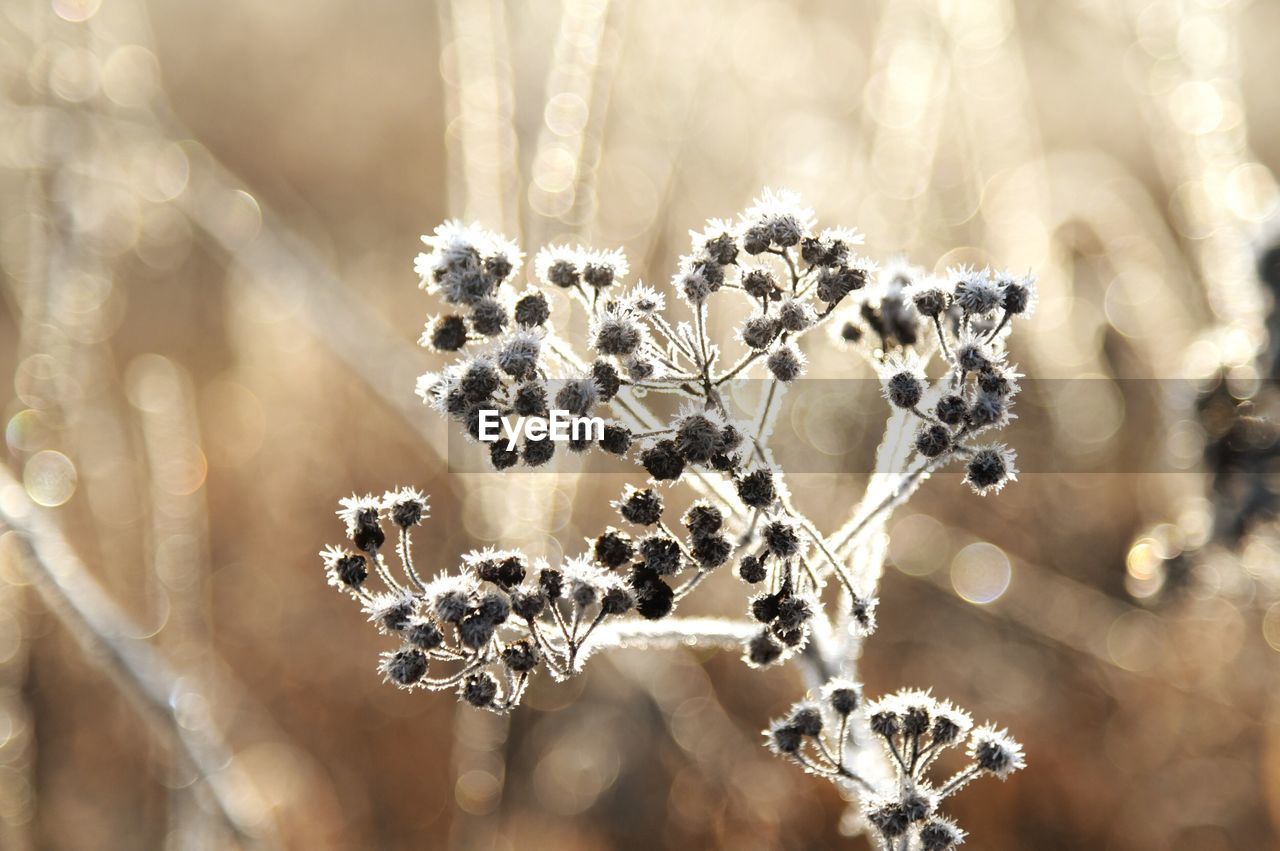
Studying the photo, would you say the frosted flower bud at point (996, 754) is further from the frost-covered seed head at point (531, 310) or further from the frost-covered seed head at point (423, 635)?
the frost-covered seed head at point (531, 310)

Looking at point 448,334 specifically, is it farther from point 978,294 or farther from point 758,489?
point 978,294

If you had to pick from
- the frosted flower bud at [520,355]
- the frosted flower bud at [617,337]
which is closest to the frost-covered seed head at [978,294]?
the frosted flower bud at [617,337]

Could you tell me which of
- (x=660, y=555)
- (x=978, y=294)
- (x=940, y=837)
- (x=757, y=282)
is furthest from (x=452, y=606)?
(x=978, y=294)

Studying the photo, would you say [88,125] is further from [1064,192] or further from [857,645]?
[1064,192]

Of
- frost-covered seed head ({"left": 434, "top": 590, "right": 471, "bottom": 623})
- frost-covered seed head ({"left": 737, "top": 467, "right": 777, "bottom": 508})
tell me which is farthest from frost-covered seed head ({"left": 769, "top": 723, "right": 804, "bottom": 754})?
frost-covered seed head ({"left": 434, "top": 590, "right": 471, "bottom": 623})

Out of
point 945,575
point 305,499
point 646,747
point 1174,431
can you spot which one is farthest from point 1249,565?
point 305,499

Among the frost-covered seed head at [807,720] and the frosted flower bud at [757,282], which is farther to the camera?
the frosted flower bud at [757,282]
